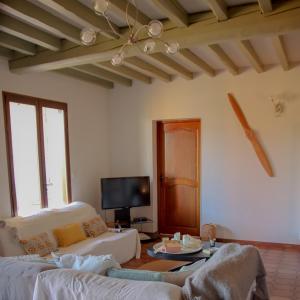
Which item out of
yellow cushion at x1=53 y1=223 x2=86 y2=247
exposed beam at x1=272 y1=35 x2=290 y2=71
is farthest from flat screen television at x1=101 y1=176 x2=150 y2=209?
exposed beam at x1=272 y1=35 x2=290 y2=71

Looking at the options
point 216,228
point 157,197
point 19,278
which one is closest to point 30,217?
point 19,278

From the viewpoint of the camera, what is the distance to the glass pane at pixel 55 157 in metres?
4.33

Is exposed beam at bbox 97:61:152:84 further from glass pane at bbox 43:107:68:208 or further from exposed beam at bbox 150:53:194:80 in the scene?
glass pane at bbox 43:107:68:208

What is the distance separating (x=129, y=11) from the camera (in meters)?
2.57

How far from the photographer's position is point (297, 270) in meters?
3.85

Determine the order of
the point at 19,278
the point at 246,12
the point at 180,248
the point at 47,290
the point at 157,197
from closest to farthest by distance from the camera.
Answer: the point at 47,290, the point at 19,278, the point at 246,12, the point at 180,248, the point at 157,197

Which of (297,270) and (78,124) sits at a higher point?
(78,124)

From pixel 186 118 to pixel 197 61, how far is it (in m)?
1.23

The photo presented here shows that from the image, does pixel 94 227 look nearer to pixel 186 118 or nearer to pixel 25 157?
pixel 25 157

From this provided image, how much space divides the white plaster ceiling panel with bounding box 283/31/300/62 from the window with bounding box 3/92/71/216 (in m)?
2.99

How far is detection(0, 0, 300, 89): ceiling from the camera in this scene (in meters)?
2.48

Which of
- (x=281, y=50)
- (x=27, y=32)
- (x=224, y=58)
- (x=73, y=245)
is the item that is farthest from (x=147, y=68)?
(x=73, y=245)

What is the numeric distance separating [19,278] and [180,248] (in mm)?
1813

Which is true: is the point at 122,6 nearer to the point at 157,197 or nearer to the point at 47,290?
the point at 47,290
